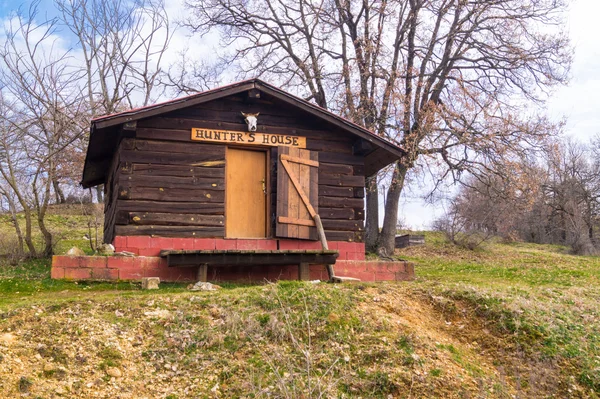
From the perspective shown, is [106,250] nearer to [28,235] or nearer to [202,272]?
[202,272]

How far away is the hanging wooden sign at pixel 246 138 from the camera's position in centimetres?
1339

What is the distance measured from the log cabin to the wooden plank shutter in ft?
0.08

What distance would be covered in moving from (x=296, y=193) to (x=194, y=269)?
9.13 feet

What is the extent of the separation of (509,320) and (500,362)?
105 centimetres

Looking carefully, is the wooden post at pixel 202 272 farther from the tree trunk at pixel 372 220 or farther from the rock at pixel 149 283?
the tree trunk at pixel 372 220

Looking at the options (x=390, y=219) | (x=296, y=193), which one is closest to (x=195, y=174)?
(x=296, y=193)

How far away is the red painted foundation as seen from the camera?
38.7 feet

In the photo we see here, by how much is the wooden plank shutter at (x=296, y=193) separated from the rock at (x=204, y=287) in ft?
8.22

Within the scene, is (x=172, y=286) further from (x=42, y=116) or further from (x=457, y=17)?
(x=457, y=17)

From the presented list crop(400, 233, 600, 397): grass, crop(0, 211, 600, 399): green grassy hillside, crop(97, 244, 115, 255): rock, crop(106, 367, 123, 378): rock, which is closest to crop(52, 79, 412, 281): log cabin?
crop(97, 244, 115, 255): rock

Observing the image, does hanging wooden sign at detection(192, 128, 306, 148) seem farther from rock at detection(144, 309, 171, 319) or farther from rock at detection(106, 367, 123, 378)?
rock at detection(106, 367, 123, 378)

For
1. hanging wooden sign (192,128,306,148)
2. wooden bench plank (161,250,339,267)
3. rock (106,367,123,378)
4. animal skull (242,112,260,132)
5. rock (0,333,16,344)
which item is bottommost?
rock (106,367,123,378)

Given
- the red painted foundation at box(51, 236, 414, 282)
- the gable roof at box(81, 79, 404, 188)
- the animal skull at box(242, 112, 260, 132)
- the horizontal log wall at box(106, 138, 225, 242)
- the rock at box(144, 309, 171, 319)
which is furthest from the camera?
the animal skull at box(242, 112, 260, 132)

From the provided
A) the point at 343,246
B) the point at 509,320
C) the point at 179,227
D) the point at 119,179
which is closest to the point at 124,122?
the point at 119,179
